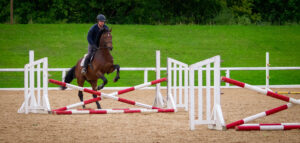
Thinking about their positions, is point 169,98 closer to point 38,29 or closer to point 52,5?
point 38,29

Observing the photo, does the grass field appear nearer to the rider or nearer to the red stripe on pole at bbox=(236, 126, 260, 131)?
the rider

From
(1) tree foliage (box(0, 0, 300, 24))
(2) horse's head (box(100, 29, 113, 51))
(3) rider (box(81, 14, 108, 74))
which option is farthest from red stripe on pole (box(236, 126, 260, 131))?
(1) tree foliage (box(0, 0, 300, 24))

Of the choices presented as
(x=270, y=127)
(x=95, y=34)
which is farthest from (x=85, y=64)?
(x=270, y=127)

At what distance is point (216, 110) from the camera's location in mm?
6652

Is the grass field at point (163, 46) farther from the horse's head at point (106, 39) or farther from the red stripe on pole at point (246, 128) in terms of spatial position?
the red stripe on pole at point (246, 128)

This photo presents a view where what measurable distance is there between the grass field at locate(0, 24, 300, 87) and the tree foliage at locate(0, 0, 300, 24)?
486cm

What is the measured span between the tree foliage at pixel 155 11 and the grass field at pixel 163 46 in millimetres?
4859

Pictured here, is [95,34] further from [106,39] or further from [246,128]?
[246,128]

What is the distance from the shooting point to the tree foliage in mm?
33344

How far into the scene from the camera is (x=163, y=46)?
81.6 feet

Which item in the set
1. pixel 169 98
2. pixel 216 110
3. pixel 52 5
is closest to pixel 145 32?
pixel 52 5

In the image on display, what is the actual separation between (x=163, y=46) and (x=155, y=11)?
12.9 meters

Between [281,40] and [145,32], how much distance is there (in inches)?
349

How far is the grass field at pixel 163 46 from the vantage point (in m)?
21.6
